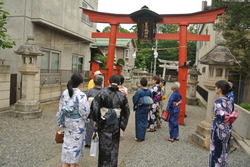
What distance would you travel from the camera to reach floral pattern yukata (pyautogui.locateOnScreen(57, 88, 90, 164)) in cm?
346

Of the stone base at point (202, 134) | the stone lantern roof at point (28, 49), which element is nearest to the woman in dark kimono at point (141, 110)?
the stone base at point (202, 134)

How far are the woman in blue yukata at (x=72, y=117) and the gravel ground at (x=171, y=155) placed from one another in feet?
4.28

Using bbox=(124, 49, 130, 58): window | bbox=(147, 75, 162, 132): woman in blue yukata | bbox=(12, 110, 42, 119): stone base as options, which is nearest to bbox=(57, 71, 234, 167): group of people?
bbox=(147, 75, 162, 132): woman in blue yukata

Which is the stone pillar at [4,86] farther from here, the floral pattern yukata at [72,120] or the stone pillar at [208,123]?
the stone pillar at [208,123]

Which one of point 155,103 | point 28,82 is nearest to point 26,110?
point 28,82

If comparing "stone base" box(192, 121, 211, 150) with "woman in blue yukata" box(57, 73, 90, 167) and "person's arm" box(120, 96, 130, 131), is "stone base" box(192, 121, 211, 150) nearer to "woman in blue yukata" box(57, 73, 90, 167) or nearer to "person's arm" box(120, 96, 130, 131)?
"person's arm" box(120, 96, 130, 131)

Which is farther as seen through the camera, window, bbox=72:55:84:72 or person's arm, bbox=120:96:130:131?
window, bbox=72:55:84:72

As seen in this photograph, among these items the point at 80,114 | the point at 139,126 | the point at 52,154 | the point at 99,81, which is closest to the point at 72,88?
the point at 80,114

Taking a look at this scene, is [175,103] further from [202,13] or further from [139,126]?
[202,13]

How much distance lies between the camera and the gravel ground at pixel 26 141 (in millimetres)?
4245

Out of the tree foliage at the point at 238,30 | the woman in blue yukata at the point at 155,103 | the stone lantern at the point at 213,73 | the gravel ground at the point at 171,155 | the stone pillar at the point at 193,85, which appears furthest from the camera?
the stone pillar at the point at 193,85

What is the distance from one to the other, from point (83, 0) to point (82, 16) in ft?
3.48

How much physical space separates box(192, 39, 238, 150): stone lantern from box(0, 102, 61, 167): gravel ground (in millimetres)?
3799

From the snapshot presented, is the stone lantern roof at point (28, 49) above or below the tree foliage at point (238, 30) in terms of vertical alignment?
below
